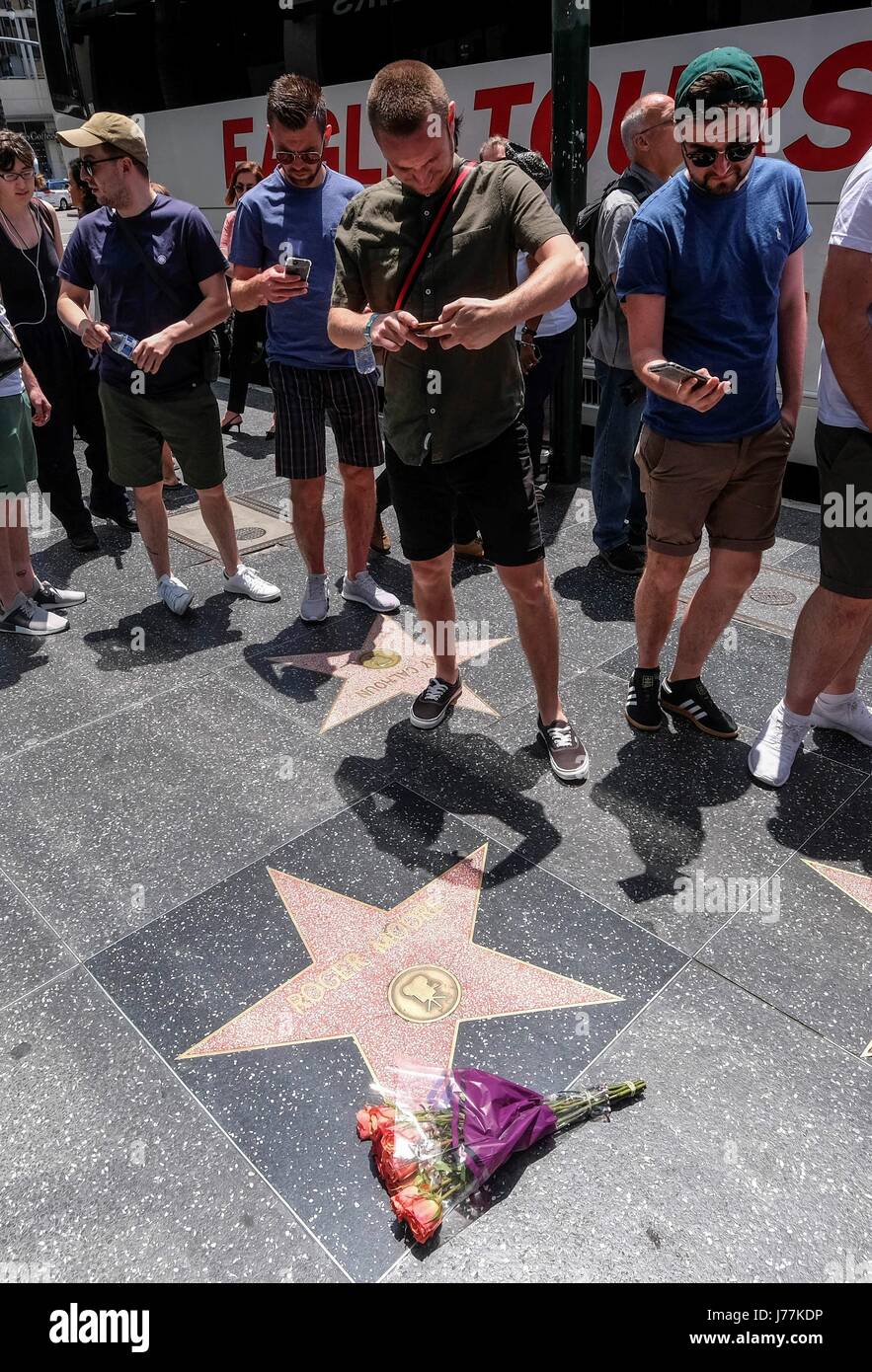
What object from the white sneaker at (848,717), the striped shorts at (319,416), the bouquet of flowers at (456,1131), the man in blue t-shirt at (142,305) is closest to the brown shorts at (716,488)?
the white sneaker at (848,717)

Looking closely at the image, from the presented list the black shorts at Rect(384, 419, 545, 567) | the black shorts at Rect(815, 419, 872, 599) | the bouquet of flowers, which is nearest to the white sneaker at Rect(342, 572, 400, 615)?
the black shorts at Rect(384, 419, 545, 567)

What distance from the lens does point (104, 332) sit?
386cm

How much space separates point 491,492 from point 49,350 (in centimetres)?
369

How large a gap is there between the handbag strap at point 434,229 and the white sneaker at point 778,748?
1.93 meters

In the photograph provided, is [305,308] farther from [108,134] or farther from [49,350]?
[49,350]

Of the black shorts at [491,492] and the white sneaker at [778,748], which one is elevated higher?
the black shorts at [491,492]

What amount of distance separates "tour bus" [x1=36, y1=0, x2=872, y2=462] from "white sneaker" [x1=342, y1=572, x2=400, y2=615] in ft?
7.60

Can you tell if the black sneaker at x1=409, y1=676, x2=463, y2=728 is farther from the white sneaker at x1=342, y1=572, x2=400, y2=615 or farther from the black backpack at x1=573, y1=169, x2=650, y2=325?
the black backpack at x1=573, y1=169, x2=650, y2=325

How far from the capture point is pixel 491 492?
2947 mm

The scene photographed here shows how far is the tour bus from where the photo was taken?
4.77 m

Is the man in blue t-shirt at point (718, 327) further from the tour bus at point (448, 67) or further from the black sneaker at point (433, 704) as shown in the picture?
the black sneaker at point (433, 704)

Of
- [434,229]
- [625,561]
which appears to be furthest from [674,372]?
[625,561]

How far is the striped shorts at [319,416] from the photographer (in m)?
4.02

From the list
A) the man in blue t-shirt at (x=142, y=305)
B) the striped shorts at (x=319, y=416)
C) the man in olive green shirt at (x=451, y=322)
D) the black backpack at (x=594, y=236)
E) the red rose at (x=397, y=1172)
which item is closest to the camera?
the red rose at (x=397, y=1172)
